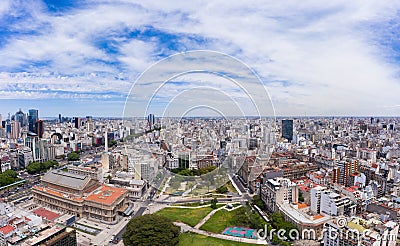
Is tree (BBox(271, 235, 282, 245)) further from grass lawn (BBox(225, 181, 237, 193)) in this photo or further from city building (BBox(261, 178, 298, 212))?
grass lawn (BBox(225, 181, 237, 193))

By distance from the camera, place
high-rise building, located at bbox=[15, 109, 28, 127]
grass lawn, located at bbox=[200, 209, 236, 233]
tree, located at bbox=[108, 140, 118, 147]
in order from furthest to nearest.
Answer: high-rise building, located at bbox=[15, 109, 28, 127], tree, located at bbox=[108, 140, 118, 147], grass lawn, located at bbox=[200, 209, 236, 233]

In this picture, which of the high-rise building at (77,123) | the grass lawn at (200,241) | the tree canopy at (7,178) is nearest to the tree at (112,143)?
the tree canopy at (7,178)

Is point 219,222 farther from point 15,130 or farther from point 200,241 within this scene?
point 15,130

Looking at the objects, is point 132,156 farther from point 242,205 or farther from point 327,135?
point 327,135

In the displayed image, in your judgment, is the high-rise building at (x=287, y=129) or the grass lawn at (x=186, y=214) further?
the high-rise building at (x=287, y=129)

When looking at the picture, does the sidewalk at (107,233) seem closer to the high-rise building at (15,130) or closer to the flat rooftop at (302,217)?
the flat rooftop at (302,217)

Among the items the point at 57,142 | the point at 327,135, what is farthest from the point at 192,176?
the point at 327,135

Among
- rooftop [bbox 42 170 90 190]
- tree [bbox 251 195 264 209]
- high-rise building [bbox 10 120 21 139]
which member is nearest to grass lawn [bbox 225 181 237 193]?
tree [bbox 251 195 264 209]
